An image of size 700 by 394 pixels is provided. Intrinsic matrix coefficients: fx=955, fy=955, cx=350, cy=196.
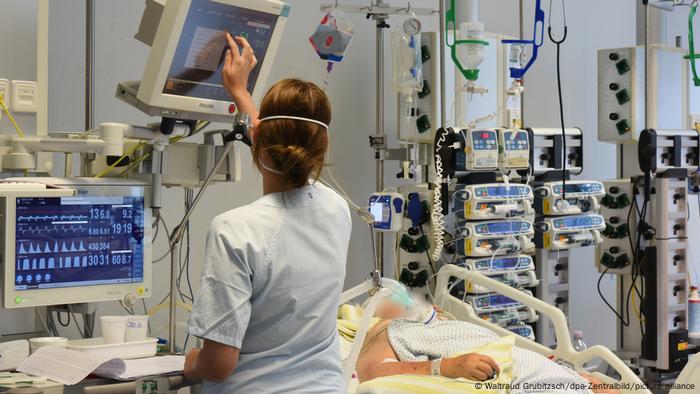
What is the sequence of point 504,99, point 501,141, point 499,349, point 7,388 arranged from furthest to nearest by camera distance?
point 504,99 < point 501,141 < point 499,349 < point 7,388

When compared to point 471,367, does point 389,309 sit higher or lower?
higher

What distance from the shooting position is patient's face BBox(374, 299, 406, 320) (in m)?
3.24

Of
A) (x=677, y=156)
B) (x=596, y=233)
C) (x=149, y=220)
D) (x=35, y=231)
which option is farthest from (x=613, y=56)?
(x=35, y=231)

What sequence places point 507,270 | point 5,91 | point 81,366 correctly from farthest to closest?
point 507,270 < point 5,91 < point 81,366

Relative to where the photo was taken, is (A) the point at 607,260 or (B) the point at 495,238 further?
(A) the point at 607,260

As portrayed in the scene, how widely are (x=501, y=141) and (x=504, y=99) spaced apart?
430 mm

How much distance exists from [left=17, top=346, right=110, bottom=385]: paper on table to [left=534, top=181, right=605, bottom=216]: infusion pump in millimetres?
2823

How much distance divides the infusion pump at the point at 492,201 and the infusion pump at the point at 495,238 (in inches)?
1.6

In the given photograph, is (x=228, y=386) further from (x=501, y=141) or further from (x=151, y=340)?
(x=501, y=141)

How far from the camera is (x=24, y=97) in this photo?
121 inches

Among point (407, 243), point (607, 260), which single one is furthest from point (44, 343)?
point (607, 260)

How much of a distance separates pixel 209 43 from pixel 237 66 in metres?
0.17

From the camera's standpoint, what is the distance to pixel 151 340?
286cm

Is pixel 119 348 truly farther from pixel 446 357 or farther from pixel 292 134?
pixel 446 357
